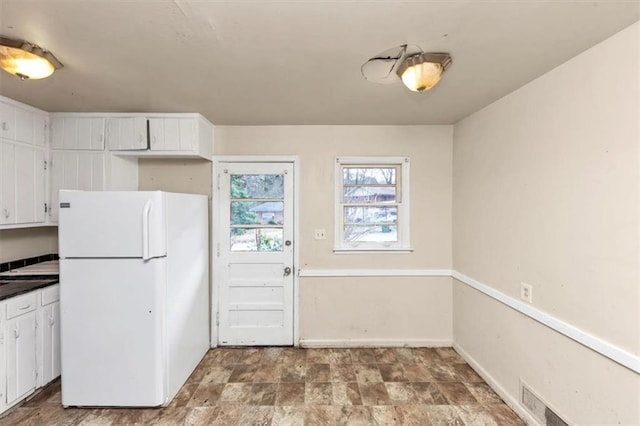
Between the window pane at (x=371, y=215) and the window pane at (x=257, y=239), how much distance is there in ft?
2.53

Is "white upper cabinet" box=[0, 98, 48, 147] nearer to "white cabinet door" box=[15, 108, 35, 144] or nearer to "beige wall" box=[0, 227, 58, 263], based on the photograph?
"white cabinet door" box=[15, 108, 35, 144]

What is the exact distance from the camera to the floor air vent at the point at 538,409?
1809 millimetres

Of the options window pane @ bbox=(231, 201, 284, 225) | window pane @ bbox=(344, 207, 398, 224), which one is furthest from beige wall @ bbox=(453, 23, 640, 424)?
window pane @ bbox=(231, 201, 284, 225)

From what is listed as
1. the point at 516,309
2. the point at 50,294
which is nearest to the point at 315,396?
the point at 516,309

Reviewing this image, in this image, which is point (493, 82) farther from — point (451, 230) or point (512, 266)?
point (451, 230)

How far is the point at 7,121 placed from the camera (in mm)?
2318

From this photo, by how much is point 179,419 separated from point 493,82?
3.23 metres

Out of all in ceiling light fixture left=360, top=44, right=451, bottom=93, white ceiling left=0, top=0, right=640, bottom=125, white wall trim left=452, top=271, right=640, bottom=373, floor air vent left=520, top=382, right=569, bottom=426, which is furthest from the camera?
floor air vent left=520, top=382, right=569, bottom=426

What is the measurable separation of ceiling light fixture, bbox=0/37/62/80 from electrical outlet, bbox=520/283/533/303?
3.27m

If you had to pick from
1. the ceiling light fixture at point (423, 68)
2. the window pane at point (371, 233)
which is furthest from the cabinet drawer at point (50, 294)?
the ceiling light fixture at point (423, 68)

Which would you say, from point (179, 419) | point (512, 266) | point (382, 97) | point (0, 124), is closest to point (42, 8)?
point (0, 124)

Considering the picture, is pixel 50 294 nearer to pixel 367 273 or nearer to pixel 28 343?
pixel 28 343

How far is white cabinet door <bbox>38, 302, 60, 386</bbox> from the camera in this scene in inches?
88.7

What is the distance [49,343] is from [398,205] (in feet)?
10.9
